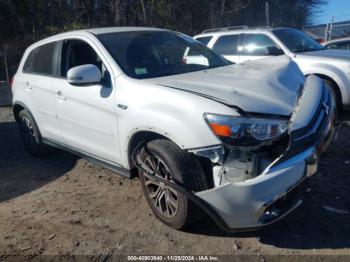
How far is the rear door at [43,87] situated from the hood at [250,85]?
170 centimetres

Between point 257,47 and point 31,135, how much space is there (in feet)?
15.5

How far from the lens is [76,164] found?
17.2 ft

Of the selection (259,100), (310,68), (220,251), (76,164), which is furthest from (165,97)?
(310,68)

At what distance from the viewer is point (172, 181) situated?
305 cm

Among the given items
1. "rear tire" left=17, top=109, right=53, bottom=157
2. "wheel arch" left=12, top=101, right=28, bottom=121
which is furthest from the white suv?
"wheel arch" left=12, top=101, right=28, bottom=121

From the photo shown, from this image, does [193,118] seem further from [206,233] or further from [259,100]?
[206,233]

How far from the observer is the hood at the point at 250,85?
2862 millimetres

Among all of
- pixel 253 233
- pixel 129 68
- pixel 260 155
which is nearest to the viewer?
pixel 260 155

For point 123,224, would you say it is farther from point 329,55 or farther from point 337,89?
point 329,55

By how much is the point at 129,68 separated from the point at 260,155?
62.6 inches

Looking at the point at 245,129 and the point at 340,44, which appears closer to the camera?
the point at 245,129

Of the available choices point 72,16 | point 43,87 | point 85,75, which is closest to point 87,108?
point 85,75

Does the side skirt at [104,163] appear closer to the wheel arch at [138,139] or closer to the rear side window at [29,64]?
the wheel arch at [138,139]

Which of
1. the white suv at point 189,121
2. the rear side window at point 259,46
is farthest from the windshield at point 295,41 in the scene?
the white suv at point 189,121
